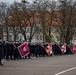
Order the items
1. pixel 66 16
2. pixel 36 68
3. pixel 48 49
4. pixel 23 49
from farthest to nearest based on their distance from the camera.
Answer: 1. pixel 66 16
2. pixel 48 49
3. pixel 23 49
4. pixel 36 68

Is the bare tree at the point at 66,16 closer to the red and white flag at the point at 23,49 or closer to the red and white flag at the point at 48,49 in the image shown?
the red and white flag at the point at 48,49

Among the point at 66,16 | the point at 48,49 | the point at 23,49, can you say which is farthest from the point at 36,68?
the point at 66,16

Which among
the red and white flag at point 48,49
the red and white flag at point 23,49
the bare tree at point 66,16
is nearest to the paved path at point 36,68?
the red and white flag at point 23,49

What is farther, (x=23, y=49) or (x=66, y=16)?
(x=66, y=16)

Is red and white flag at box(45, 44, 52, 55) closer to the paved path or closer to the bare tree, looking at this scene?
the paved path

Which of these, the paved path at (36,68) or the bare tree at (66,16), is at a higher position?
the bare tree at (66,16)

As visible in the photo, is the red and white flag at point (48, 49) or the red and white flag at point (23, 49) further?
the red and white flag at point (48, 49)

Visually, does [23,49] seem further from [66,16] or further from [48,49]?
[66,16]

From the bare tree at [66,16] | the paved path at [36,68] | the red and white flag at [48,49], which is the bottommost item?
the red and white flag at [48,49]

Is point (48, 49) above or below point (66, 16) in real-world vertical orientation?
below

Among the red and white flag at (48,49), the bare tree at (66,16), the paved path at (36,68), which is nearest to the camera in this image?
the paved path at (36,68)

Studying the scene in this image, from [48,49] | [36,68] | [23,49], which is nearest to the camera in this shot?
[36,68]

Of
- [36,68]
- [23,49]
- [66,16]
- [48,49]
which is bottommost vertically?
[48,49]

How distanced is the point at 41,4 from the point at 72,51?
83.1ft
